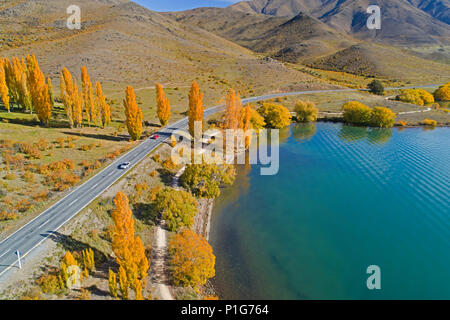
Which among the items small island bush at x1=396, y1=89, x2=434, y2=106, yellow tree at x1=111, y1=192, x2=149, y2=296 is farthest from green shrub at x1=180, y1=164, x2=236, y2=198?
small island bush at x1=396, y1=89, x2=434, y2=106

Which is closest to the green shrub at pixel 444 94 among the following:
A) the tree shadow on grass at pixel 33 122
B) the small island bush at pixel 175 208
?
the small island bush at pixel 175 208

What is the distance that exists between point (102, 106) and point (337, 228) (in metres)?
58.7

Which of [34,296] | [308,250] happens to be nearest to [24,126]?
[34,296]

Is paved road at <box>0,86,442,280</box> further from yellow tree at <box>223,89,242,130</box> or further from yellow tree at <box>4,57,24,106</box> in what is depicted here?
yellow tree at <box>4,57,24,106</box>

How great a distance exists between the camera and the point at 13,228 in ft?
104

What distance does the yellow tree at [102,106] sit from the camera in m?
63.7

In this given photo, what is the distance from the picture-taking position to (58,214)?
34688mm

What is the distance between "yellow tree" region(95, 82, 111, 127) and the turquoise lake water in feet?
121

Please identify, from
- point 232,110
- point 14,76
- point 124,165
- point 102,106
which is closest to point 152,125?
point 102,106

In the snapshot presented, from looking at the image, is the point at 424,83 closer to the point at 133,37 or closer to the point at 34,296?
the point at 133,37

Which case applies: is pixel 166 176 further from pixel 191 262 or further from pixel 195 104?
pixel 191 262

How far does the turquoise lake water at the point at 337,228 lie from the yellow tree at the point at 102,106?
3687 centimetres

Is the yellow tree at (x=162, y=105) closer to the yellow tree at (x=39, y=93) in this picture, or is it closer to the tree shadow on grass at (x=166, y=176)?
the tree shadow on grass at (x=166, y=176)

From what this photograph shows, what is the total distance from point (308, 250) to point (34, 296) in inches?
1243
